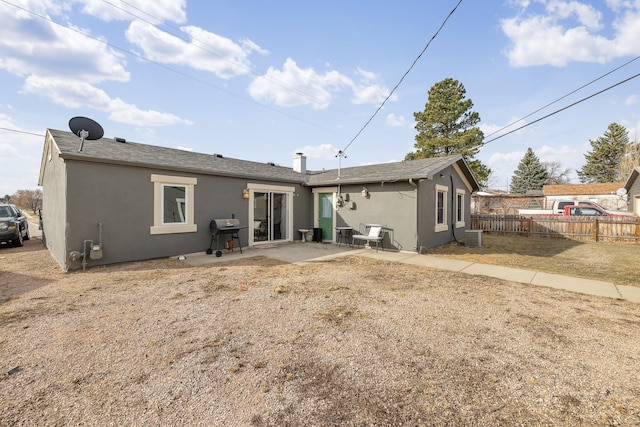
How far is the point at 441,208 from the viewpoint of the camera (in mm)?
11789

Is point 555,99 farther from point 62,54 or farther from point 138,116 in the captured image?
point 138,116

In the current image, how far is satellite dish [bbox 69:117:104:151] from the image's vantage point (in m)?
7.33

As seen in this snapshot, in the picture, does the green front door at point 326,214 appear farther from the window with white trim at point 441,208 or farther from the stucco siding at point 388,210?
the window with white trim at point 441,208

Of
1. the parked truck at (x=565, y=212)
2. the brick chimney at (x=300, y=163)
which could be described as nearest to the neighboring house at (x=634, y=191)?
the parked truck at (x=565, y=212)

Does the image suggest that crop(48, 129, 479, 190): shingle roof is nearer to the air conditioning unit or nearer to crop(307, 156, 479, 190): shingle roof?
crop(307, 156, 479, 190): shingle roof

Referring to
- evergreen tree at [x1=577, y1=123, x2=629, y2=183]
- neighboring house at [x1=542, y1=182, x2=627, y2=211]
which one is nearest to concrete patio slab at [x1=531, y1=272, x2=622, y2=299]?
neighboring house at [x1=542, y1=182, x2=627, y2=211]

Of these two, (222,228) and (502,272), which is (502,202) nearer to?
(502,272)

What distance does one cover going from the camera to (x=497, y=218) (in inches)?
622

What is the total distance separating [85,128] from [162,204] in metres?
2.70

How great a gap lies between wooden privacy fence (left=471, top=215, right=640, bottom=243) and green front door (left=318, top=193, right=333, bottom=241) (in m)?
9.44

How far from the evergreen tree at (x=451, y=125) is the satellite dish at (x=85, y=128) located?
84.6 feet

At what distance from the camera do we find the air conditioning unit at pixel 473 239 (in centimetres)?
1134

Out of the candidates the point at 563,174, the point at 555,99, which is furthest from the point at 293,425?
the point at 563,174

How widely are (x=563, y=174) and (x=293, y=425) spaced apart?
203 feet
